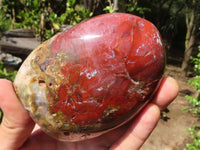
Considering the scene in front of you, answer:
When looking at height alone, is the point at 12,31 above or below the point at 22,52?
above

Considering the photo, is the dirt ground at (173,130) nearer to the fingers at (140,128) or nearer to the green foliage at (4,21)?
the fingers at (140,128)

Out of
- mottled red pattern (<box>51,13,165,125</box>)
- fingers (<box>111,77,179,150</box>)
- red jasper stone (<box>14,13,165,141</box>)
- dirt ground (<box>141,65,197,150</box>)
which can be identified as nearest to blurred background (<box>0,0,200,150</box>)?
dirt ground (<box>141,65,197,150</box>)

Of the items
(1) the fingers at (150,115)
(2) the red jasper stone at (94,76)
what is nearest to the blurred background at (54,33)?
Result: (2) the red jasper stone at (94,76)

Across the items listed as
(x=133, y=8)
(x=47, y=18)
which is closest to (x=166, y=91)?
(x=47, y=18)

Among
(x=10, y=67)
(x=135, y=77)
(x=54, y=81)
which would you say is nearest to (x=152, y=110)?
(x=135, y=77)

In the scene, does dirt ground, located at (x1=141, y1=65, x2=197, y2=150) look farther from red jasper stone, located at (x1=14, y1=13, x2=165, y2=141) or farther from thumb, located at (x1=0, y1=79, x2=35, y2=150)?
thumb, located at (x1=0, y1=79, x2=35, y2=150)

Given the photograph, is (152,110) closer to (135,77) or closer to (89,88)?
(135,77)
